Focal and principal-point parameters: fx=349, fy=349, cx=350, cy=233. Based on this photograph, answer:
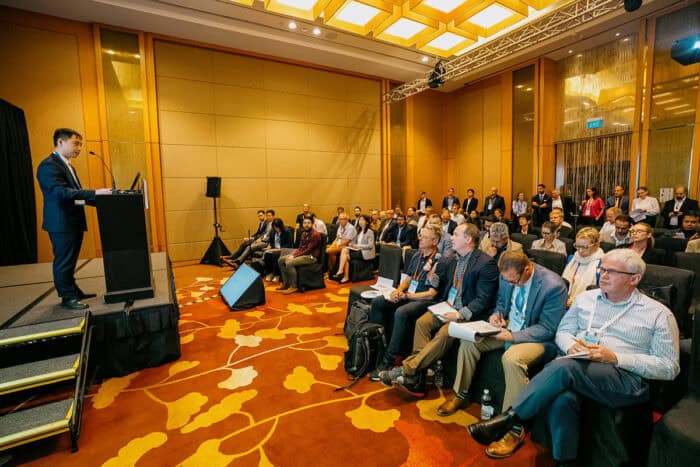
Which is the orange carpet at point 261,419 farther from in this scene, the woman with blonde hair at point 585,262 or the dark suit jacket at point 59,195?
the woman with blonde hair at point 585,262

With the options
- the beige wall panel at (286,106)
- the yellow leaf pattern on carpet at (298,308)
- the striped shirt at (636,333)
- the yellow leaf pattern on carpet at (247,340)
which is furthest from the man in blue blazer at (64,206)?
the beige wall panel at (286,106)

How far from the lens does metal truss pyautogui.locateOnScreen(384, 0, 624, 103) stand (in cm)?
545

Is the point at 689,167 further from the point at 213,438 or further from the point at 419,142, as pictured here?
the point at 213,438

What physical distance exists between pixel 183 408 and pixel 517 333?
90.3 inches

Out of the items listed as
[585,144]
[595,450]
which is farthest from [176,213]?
[585,144]

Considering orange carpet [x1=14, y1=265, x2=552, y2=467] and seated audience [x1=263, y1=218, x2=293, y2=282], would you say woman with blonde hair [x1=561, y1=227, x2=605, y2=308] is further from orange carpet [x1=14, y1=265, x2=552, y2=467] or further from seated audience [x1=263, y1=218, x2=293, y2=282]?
seated audience [x1=263, y1=218, x2=293, y2=282]

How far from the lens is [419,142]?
36.8ft

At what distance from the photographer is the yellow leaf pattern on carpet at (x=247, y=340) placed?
11.3ft

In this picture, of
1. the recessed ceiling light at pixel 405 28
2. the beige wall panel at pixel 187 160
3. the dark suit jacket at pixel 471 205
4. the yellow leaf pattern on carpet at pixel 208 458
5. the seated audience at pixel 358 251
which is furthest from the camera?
the dark suit jacket at pixel 471 205

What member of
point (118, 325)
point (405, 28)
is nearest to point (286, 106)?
point (405, 28)

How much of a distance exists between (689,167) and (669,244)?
419 cm

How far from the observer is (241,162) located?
8562 mm

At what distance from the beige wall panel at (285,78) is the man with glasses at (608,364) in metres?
8.69

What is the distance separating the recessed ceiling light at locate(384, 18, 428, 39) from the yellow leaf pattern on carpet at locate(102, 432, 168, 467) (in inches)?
280
